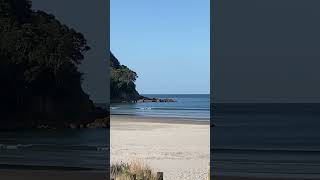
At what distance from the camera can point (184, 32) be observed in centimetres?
1642

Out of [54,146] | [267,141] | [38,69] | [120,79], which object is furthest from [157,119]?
[38,69]

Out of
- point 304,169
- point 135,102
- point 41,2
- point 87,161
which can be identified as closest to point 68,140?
point 87,161

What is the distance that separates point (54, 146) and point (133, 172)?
6.43m

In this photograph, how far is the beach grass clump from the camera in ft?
11.9

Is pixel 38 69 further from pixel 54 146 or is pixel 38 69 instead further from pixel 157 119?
pixel 157 119

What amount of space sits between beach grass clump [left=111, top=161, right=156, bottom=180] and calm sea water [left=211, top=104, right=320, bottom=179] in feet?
13.6

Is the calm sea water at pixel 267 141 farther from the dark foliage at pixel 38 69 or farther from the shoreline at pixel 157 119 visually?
the dark foliage at pixel 38 69

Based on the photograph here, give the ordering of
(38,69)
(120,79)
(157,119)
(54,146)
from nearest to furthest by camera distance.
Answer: (38,69)
(54,146)
(120,79)
(157,119)

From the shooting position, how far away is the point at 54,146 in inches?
390

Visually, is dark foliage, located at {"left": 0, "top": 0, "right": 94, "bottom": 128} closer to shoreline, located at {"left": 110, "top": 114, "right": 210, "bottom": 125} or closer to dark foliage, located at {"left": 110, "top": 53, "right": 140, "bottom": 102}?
dark foliage, located at {"left": 110, "top": 53, "right": 140, "bottom": 102}

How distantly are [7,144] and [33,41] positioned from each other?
1852 millimetres

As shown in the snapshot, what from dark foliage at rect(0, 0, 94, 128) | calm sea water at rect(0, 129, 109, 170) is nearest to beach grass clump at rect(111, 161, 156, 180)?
calm sea water at rect(0, 129, 109, 170)

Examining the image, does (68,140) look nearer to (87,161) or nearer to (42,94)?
(42,94)

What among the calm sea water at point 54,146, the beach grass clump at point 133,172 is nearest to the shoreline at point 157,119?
the calm sea water at point 54,146
